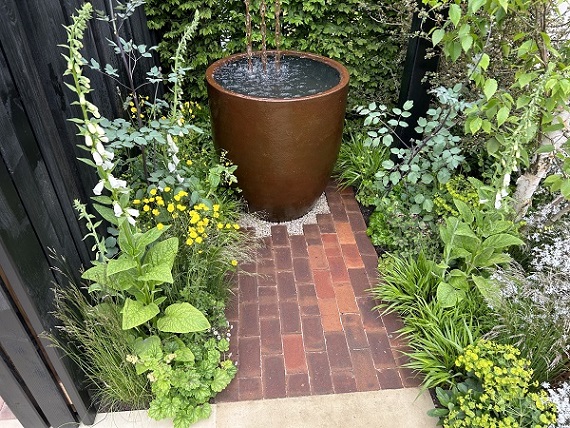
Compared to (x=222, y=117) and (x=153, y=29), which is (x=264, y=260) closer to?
(x=222, y=117)

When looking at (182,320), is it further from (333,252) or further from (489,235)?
(489,235)

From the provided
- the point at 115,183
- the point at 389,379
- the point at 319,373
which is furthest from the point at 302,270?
the point at 115,183

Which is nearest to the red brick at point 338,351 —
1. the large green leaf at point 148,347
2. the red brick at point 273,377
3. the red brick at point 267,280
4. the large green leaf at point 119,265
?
the red brick at point 273,377

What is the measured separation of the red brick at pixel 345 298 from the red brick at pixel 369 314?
0.04m

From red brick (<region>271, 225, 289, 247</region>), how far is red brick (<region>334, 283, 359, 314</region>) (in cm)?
53

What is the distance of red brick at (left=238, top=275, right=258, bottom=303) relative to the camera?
2652 millimetres

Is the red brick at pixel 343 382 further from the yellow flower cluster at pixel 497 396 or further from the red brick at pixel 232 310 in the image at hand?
the red brick at pixel 232 310

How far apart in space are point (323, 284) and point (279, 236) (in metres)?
0.54

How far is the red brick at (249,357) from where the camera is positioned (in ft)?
7.36

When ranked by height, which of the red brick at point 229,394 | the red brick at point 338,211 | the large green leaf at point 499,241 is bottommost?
the red brick at point 338,211

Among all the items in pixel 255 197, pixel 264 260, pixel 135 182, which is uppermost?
pixel 135 182

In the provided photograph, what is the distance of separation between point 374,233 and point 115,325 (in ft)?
6.05

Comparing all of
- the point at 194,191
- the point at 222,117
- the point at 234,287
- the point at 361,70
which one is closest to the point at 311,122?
the point at 222,117

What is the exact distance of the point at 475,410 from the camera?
1942mm
